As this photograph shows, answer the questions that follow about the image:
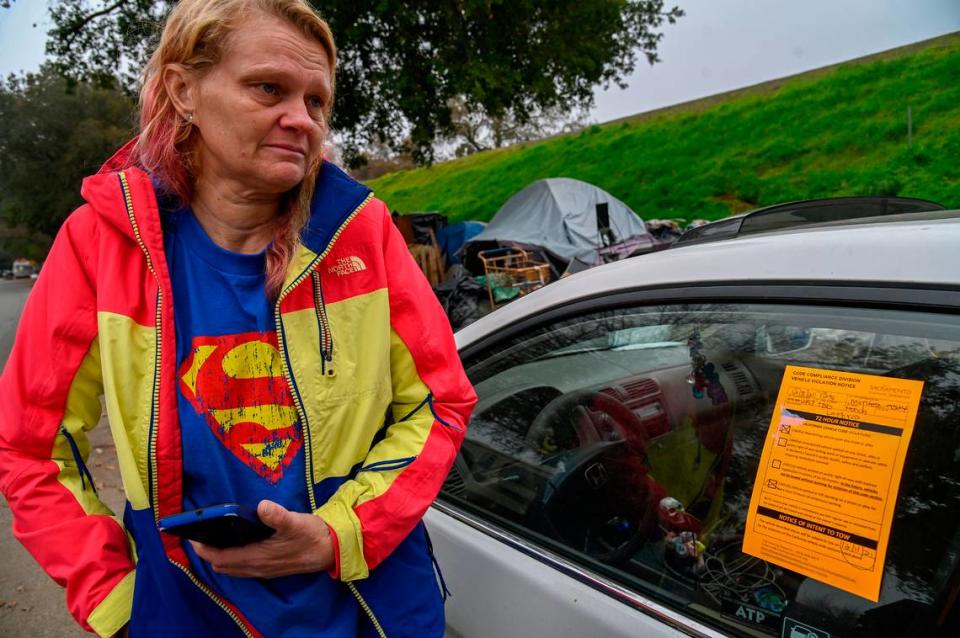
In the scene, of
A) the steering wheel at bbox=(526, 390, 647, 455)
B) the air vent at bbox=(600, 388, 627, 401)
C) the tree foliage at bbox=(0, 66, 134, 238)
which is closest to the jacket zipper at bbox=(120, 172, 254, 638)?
the steering wheel at bbox=(526, 390, 647, 455)

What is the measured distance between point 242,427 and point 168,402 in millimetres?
132

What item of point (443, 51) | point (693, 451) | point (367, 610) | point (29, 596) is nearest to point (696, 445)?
point (693, 451)

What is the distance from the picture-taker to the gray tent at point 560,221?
12.9 meters

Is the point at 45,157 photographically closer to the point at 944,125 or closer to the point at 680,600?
the point at 944,125

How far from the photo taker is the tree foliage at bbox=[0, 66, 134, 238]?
3056cm

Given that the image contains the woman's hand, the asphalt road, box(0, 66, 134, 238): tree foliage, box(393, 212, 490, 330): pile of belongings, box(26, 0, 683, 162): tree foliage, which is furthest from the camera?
box(0, 66, 134, 238): tree foliage

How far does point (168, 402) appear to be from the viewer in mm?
1104

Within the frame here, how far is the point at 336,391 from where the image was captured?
117cm

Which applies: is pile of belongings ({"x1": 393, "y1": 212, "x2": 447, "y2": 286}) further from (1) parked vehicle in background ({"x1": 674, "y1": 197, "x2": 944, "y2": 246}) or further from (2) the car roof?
(2) the car roof

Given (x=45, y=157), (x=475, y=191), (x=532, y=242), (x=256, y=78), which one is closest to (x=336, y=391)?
(x=256, y=78)

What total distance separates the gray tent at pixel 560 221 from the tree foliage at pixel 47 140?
2500 centimetres

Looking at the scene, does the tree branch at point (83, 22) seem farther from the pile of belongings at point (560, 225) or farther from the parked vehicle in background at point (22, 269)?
the parked vehicle in background at point (22, 269)

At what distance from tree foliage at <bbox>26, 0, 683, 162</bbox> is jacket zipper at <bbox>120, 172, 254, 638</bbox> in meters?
9.61

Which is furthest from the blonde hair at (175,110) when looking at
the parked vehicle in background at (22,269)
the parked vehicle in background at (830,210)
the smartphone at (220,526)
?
the parked vehicle in background at (22,269)
